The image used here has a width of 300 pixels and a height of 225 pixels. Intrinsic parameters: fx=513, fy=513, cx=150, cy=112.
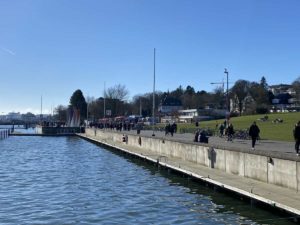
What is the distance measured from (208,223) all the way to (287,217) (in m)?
2.80

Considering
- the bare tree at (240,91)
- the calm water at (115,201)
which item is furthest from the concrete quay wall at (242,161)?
the bare tree at (240,91)

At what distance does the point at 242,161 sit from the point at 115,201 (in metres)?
7.33

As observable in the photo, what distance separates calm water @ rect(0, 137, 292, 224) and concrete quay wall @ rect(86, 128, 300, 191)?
204 centimetres

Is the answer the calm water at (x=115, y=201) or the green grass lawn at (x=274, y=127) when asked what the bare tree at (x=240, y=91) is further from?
the calm water at (x=115, y=201)

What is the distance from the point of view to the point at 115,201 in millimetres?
23516

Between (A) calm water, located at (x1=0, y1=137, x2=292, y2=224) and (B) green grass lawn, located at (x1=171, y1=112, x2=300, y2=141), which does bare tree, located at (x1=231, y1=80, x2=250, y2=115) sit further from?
(A) calm water, located at (x1=0, y1=137, x2=292, y2=224)

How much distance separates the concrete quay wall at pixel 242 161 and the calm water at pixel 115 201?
80.2 inches

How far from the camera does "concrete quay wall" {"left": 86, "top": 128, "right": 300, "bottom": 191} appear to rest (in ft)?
70.9

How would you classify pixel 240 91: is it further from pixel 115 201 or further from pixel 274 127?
pixel 115 201

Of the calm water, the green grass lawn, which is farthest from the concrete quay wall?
the green grass lawn

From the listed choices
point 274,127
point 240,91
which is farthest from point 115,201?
point 240,91

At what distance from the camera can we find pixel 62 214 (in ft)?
66.7

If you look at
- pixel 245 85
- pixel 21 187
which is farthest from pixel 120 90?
pixel 21 187

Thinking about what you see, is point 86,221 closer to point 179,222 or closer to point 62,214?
point 62,214
